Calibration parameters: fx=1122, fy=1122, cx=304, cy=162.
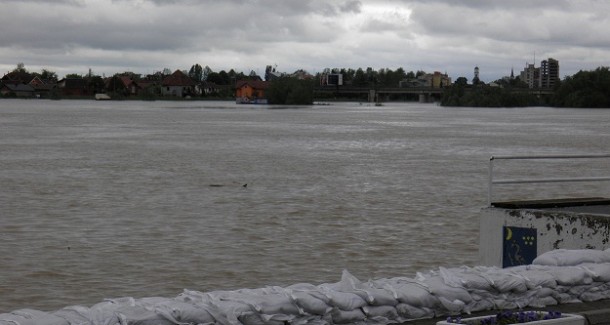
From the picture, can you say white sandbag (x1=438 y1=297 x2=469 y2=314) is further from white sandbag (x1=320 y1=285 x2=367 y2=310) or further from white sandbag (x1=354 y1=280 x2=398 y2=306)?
white sandbag (x1=320 y1=285 x2=367 y2=310)

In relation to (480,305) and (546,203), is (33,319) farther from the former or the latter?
(546,203)

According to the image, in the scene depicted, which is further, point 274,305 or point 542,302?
point 542,302

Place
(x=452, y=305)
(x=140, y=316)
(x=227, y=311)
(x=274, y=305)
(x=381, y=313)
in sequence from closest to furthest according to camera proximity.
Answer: (x=140, y=316)
(x=227, y=311)
(x=274, y=305)
(x=381, y=313)
(x=452, y=305)

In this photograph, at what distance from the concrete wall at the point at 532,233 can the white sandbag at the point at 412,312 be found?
4493mm

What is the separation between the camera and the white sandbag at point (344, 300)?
31.4 ft

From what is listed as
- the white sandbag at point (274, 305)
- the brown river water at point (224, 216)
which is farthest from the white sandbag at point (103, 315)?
the brown river water at point (224, 216)

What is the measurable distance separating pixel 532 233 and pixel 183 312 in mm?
6841

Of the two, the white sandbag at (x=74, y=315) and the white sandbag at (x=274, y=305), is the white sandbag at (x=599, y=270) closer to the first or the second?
the white sandbag at (x=274, y=305)

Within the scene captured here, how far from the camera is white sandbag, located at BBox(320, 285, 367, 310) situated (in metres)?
9.59

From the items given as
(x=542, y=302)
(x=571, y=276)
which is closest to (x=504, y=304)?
(x=542, y=302)

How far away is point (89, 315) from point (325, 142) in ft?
238

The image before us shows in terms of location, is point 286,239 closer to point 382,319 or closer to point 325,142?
point 382,319

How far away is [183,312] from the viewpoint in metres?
8.98

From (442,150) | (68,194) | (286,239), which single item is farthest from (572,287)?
(442,150)
